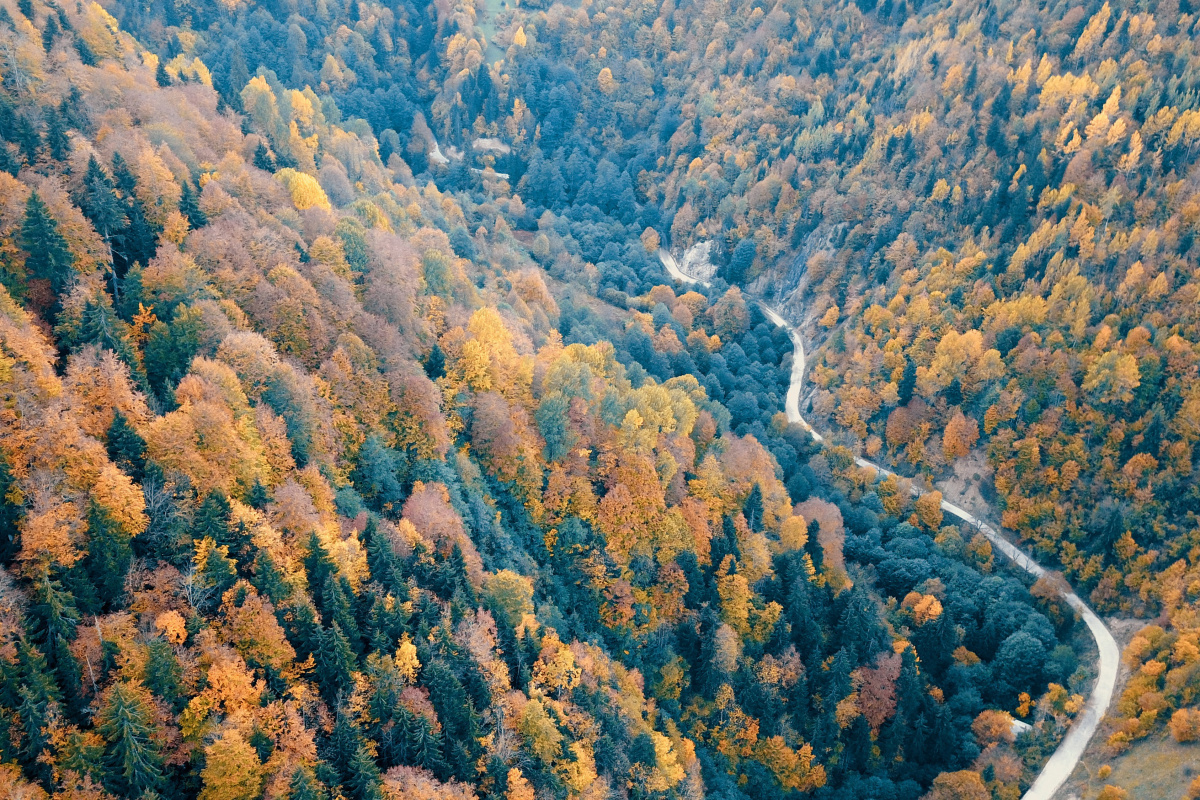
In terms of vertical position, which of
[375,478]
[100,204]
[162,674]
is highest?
[100,204]

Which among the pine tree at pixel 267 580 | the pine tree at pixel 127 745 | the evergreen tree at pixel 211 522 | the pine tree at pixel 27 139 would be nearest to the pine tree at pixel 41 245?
the pine tree at pixel 27 139

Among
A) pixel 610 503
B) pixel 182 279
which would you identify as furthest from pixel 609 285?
pixel 182 279

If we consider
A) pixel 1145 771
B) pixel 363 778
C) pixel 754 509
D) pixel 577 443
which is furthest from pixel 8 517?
pixel 1145 771

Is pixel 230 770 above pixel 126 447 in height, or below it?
below

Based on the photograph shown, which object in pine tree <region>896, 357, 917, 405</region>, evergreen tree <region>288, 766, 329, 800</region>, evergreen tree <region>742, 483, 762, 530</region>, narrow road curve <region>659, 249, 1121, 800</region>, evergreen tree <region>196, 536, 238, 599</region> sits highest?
evergreen tree <region>196, 536, 238, 599</region>

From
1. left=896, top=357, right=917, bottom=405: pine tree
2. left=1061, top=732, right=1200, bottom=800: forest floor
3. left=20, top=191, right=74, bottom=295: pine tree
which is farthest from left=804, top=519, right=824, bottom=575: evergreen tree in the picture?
left=20, top=191, right=74, bottom=295: pine tree

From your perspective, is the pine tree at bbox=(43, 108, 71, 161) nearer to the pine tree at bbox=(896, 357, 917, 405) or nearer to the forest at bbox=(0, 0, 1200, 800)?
the forest at bbox=(0, 0, 1200, 800)

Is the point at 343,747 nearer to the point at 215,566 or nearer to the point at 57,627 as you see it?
the point at 215,566
